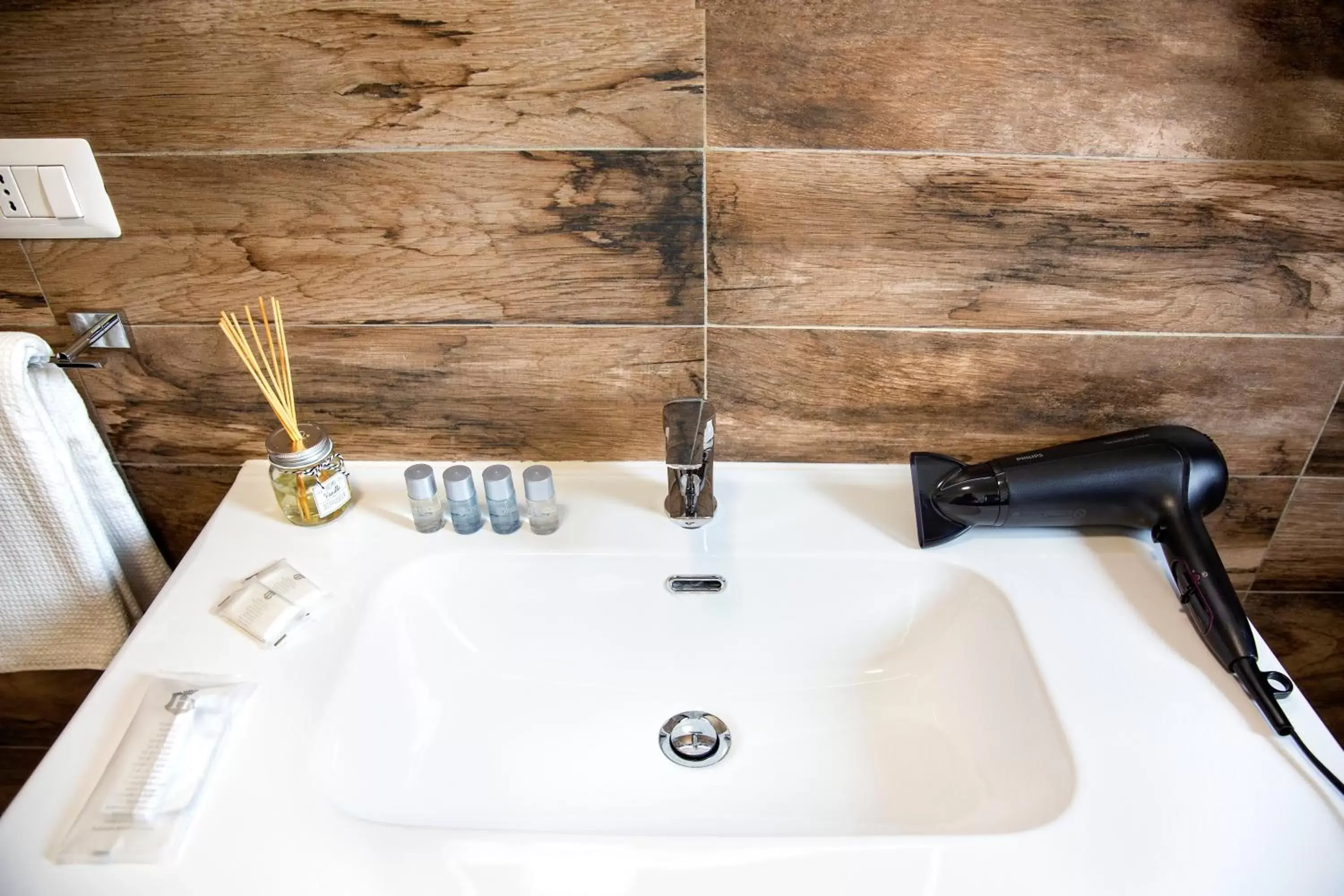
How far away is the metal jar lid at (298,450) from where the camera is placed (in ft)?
2.87

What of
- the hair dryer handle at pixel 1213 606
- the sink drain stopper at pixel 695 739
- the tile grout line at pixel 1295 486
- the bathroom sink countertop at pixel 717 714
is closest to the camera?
the bathroom sink countertop at pixel 717 714

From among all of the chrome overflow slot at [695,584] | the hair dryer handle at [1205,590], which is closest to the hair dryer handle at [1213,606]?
the hair dryer handle at [1205,590]

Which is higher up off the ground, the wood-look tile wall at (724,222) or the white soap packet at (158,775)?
the wood-look tile wall at (724,222)

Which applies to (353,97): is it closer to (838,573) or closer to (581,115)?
(581,115)

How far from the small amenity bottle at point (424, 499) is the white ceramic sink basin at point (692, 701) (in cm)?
4

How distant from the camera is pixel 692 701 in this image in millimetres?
884

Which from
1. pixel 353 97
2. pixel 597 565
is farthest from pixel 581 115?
pixel 597 565

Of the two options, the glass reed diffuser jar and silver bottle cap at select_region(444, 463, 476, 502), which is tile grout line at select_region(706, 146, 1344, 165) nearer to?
silver bottle cap at select_region(444, 463, 476, 502)

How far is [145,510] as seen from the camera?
1.07m

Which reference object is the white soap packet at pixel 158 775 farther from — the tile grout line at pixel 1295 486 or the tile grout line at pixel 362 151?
the tile grout line at pixel 1295 486

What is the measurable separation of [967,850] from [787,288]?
21.1 inches

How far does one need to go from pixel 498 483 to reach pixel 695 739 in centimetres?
33

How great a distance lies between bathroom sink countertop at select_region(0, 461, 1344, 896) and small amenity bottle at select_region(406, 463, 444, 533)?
17 mm

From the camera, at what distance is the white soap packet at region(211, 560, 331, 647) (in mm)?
787
